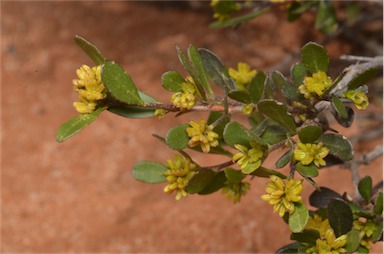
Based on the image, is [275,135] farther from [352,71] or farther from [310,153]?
[352,71]

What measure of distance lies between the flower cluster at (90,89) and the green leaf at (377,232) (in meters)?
0.57

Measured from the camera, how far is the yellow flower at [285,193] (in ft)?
3.52

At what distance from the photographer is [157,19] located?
3.06 metres

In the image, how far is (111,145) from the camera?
2605 millimetres

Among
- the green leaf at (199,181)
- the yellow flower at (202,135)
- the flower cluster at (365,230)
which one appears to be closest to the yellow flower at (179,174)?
the green leaf at (199,181)

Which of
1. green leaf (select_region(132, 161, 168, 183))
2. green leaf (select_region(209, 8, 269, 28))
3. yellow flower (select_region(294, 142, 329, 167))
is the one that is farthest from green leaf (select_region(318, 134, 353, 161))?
green leaf (select_region(209, 8, 269, 28))

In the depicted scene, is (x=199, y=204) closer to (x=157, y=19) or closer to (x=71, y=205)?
(x=71, y=205)

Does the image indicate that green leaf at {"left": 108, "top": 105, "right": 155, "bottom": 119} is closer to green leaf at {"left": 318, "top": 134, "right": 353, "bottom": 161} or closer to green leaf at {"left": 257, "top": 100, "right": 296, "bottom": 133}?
green leaf at {"left": 257, "top": 100, "right": 296, "bottom": 133}

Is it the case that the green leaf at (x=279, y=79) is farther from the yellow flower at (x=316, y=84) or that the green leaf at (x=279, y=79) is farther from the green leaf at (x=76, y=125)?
the green leaf at (x=76, y=125)

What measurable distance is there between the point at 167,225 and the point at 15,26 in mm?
1470

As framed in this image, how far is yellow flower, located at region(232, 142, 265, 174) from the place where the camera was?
3.57 ft

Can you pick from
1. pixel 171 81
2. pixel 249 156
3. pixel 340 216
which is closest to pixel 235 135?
pixel 249 156

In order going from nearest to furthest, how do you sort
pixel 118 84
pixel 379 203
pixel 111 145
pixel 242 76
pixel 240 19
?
pixel 118 84
pixel 379 203
pixel 242 76
pixel 240 19
pixel 111 145

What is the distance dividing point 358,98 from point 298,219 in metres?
0.24
